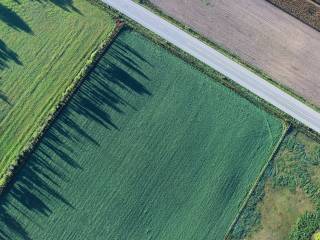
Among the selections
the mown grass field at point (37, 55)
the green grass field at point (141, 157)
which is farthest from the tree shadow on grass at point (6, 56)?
the green grass field at point (141, 157)

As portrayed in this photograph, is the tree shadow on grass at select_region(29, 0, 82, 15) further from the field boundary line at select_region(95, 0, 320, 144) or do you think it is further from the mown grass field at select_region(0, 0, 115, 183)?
the field boundary line at select_region(95, 0, 320, 144)

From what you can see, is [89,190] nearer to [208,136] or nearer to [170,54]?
[208,136]

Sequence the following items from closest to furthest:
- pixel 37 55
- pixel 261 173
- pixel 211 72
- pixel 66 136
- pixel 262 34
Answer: pixel 66 136
pixel 261 173
pixel 37 55
pixel 211 72
pixel 262 34

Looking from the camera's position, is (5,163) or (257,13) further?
(257,13)

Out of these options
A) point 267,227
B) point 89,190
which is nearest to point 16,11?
point 89,190

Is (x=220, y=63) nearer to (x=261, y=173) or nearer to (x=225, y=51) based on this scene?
(x=225, y=51)

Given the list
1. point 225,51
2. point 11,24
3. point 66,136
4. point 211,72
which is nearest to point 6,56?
point 11,24

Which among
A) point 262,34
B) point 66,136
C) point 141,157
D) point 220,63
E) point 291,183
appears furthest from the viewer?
point 262,34
